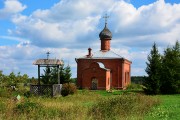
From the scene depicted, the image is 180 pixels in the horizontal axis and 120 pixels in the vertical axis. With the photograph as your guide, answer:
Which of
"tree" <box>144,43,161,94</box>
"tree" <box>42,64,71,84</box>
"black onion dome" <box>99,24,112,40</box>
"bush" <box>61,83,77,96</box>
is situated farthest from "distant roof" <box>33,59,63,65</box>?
"black onion dome" <box>99,24,112,40</box>

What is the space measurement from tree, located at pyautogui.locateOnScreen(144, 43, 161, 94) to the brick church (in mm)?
8972

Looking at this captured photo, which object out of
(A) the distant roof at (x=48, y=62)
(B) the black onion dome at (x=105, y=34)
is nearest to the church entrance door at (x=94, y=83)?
(B) the black onion dome at (x=105, y=34)

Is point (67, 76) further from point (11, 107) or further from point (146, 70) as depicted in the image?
point (11, 107)

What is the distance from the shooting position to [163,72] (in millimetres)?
49156

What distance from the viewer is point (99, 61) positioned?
58.6 m

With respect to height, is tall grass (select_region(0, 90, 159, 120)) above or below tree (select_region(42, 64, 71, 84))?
below

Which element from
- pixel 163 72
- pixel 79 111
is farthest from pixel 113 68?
pixel 79 111

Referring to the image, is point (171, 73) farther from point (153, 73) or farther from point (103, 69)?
point (103, 69)

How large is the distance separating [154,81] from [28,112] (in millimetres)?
33290

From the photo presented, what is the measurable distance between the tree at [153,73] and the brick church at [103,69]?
897 cm

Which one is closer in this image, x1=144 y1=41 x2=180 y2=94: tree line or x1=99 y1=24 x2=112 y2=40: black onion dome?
x1=144 y1=41 x2=180 y2=94: tree line

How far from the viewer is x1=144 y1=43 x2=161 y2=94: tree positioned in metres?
47.7

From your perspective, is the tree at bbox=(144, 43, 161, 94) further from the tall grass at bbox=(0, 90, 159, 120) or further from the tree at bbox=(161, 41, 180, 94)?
the tall grass at bbox=(0, 90, 159, 120)

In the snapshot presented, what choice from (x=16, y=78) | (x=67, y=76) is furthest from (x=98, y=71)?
(x=16, y=78)
